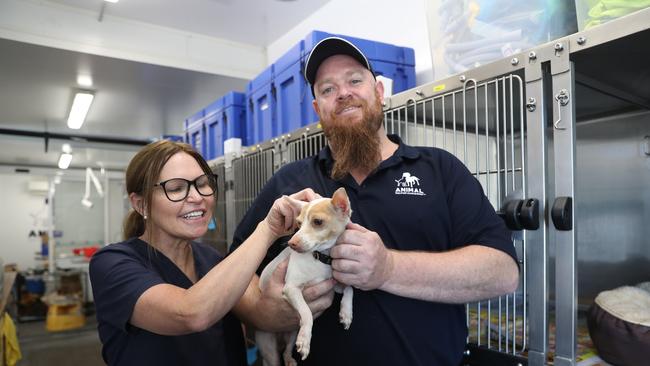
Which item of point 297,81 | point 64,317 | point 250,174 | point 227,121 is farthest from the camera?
point 64,317

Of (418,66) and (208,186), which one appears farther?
(418,66)

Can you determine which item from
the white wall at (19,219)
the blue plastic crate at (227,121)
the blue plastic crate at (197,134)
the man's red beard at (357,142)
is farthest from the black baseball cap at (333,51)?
the white wall at (19,219)

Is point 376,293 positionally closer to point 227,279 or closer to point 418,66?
point 227,279

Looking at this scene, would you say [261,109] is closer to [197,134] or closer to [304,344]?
[197,134]

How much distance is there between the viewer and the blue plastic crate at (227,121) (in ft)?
10.3

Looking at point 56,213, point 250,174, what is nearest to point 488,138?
point 250,174

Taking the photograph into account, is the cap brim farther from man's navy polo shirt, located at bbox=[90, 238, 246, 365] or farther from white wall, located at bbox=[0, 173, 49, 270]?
white wall, located at bbox=[0, 173, 49, 270]

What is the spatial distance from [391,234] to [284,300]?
1.14 feet

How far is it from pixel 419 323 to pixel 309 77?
0.87 meters

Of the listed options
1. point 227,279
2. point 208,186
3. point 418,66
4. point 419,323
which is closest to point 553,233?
point 419,323

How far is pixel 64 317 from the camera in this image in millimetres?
6941

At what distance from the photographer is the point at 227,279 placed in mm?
1038

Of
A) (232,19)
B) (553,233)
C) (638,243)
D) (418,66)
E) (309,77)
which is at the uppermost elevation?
(232,19)

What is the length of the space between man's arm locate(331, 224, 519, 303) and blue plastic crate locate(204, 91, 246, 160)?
7.47 ft
